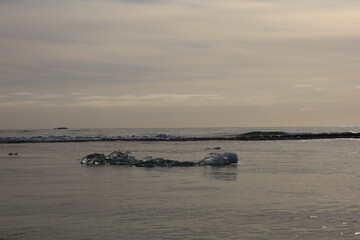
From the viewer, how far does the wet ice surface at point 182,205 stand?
13.4 m

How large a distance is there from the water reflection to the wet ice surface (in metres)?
0.05

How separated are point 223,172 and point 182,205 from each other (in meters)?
11.4

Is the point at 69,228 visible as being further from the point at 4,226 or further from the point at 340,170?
the point at 340,170

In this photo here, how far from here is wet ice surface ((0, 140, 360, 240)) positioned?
1340 centimetres

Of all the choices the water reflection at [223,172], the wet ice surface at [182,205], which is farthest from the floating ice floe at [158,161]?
the wet ice surface at [182,205]

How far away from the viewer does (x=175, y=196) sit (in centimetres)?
1922

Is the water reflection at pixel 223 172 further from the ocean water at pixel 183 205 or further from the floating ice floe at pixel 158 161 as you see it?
the floating ice floe at pixel 158 161

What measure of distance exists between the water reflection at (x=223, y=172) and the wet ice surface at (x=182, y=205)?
51mm

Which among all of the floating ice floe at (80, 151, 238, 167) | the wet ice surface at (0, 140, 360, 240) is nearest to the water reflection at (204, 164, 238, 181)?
the wet ice surface at (0, 140, 360, 240)

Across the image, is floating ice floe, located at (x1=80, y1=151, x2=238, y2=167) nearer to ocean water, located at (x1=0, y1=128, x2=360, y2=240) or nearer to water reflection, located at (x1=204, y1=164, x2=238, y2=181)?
water reflection, located at (x1=204, y1=164, x2=238, y2=181)

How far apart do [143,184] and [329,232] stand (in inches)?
445

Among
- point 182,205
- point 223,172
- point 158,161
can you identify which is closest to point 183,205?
point 182,205

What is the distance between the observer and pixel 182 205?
17234mm

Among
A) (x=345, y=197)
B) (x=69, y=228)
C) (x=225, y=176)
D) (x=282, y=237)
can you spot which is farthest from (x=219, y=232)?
(x=225, y=176)
